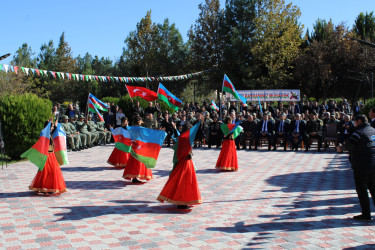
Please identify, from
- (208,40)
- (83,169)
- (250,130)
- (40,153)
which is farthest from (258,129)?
(208,40)

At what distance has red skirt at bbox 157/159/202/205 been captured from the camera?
7.26 meters

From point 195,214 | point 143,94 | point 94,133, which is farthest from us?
point 94,133

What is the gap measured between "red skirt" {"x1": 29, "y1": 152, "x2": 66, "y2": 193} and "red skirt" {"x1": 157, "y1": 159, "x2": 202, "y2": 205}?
102 inches

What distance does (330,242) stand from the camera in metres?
5.54

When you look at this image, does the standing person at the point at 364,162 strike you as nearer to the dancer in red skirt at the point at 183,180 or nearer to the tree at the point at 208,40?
the dancer in red skirt at the point at 183,180

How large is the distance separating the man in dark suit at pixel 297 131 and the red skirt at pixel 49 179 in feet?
38.6

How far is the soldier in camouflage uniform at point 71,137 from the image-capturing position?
16.7 meters

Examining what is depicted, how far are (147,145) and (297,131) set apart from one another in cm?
1056

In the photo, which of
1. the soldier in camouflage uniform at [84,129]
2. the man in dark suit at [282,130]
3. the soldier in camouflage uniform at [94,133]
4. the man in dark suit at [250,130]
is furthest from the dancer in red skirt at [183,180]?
the soldier in camouflage uniform at [94,133]

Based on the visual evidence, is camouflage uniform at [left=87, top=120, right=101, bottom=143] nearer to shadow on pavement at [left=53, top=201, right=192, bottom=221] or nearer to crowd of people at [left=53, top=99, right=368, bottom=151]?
crowd of people at [left=53, top=99, right=368, bottom=151]

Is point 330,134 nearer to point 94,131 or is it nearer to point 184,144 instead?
point 94,131

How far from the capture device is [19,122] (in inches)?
561

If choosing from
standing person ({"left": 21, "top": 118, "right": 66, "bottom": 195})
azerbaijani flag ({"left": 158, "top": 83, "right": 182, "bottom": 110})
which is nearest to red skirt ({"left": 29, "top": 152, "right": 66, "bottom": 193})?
standing person ({"left": 21, "top": 118, "right": 66, "bottom": 195})

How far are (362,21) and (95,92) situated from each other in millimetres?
33768
